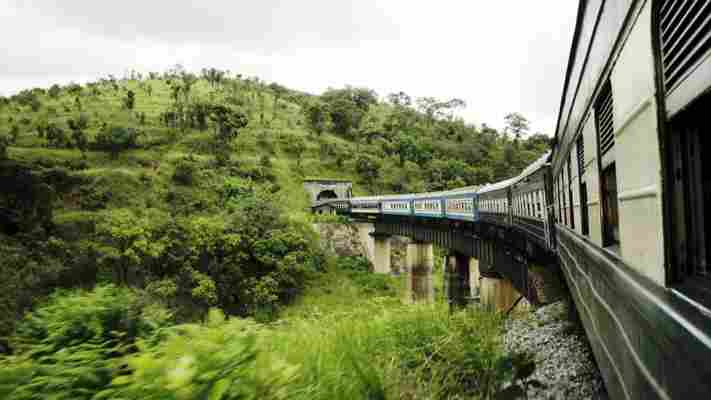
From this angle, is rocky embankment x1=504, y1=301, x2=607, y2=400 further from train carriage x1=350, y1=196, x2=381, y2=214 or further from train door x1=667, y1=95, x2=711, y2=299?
train carriage x1=350, y1=196, x2=381, y2=214

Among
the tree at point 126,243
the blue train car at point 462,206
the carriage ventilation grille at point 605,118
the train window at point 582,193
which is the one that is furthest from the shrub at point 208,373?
the tree at point 126,243

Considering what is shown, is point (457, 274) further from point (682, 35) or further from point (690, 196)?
point (682, 35)

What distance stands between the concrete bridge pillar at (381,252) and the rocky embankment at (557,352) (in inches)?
1027

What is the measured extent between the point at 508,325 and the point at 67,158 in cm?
4470

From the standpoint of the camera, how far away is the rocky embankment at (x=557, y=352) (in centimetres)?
518

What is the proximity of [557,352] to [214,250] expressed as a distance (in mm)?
26802

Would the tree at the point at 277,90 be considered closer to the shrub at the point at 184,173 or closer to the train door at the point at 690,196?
the shrub at the point at 184,173

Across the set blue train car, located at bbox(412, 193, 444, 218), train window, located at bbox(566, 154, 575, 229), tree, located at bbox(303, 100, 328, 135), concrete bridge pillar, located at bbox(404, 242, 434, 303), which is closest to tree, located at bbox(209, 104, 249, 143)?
tree, located at bbox(303, 100, 328, 135)

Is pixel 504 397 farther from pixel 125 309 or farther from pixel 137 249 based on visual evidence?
pixel 137 249

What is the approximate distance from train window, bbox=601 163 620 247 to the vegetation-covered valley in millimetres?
1919

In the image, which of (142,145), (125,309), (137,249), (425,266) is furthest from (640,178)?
(142,145)

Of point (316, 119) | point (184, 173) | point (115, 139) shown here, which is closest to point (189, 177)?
point (184, 173)

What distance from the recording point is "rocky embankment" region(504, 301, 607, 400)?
5176 millimetres

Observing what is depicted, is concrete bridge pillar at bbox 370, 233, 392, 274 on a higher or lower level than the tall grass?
lower
